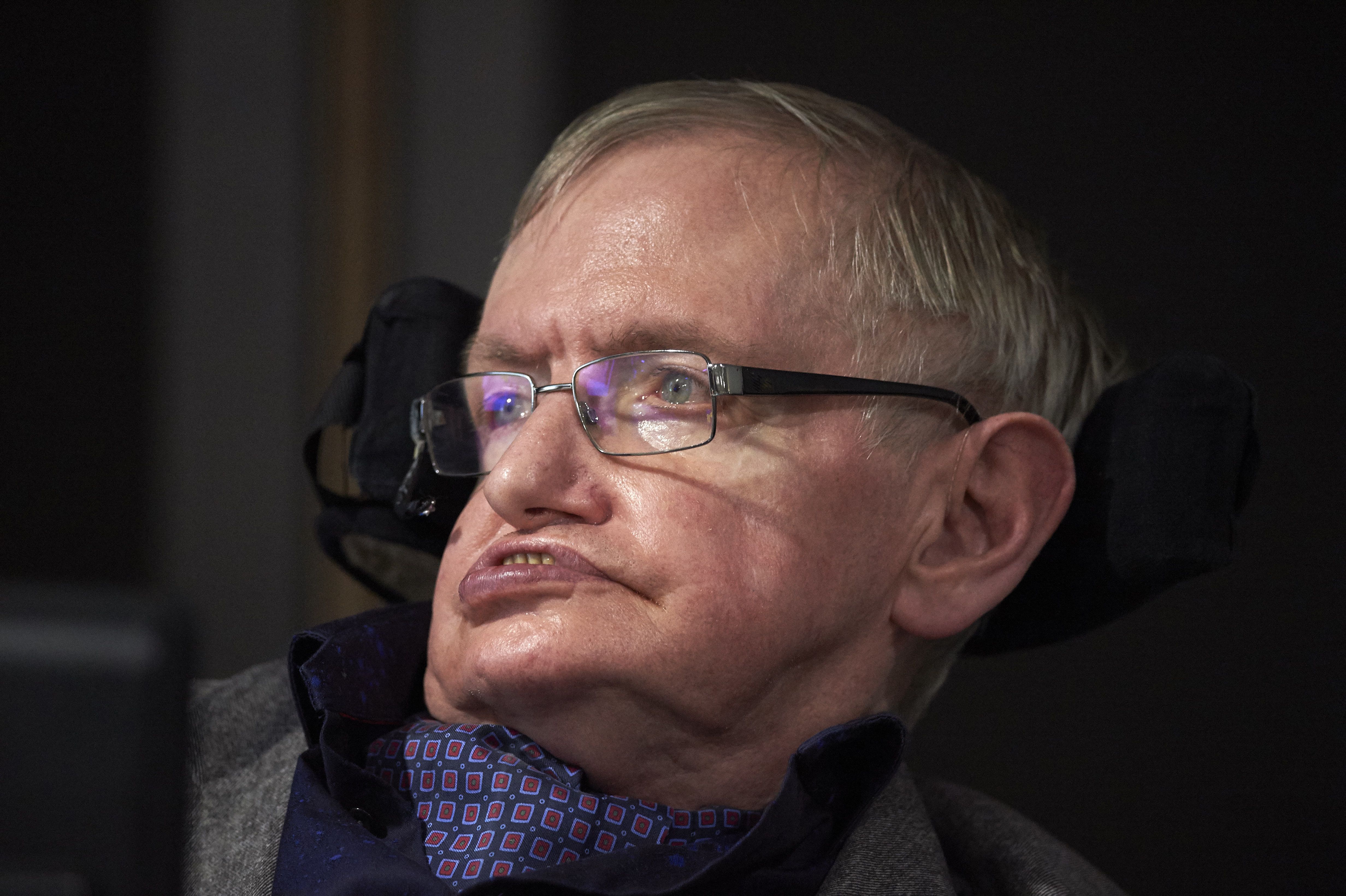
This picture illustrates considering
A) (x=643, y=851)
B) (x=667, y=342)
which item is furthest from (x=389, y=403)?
(x=643, y=851)

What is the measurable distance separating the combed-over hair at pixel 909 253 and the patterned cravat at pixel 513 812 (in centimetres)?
48

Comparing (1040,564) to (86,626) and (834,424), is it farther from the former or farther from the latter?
(86,626)

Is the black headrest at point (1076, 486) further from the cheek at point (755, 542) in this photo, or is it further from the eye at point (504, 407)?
the cheek at point (755, 542)

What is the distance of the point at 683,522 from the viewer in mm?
1154

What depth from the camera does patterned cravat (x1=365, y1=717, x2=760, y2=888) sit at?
3.72 ft

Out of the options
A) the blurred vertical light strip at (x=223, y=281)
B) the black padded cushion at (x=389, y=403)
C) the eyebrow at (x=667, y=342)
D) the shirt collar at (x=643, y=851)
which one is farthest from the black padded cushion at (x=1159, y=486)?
the blurred vertical light strip at (x=223, y=281)

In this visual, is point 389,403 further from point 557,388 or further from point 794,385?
point 794,385

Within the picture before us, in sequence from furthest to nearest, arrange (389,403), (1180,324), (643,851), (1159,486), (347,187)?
1. (347,187)
2. (1180,324)
3. (389,403)
4. (1159,486)
5. (643,851)

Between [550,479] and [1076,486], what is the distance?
68cm

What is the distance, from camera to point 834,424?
124cm

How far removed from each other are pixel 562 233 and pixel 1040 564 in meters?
0.75

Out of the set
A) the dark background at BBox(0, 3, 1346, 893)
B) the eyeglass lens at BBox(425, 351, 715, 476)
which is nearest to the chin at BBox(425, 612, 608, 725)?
the eyeglass lens at BBox(425, 351, 715, 476)

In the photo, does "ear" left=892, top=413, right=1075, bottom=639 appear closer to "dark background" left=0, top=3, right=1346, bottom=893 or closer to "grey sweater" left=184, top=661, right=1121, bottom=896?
"grey sweater" left=184, top=661, right=1121, bottom=896

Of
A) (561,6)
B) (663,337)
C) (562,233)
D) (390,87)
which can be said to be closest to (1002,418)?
(663,337)
